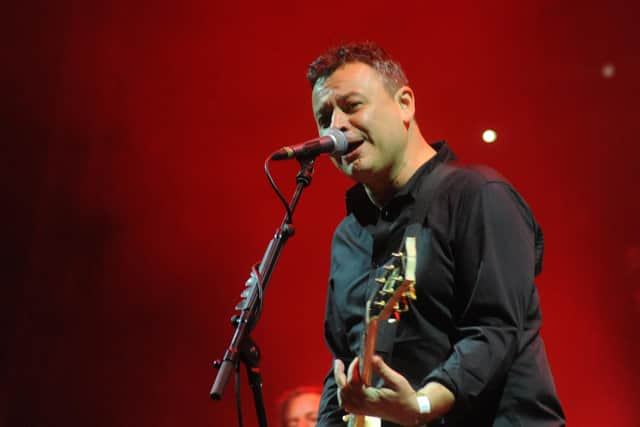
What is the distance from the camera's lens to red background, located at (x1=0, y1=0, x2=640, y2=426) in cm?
402

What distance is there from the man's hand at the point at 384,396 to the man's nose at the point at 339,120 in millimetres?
807

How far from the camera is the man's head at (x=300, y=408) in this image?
388cm

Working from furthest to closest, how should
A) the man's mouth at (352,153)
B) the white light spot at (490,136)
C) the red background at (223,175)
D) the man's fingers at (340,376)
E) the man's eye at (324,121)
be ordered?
the white light spot at (490,136) < the red background at (223,175) < the man's eye at (324,121) < the man's mouth at (352,153) < the man's fingers at (340,376)

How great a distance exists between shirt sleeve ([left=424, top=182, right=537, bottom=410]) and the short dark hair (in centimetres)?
58

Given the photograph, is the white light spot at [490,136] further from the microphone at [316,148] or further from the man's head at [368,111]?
the microphone at [316,148]

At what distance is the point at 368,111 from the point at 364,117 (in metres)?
0.03

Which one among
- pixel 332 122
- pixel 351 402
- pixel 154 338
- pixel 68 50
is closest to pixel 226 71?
pixel 68 50

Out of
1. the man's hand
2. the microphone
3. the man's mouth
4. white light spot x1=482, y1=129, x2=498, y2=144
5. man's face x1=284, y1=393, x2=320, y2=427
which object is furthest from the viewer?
white light spot x1=482, y1=129, x2=498, y2=144

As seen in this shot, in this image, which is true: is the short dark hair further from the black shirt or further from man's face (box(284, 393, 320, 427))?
man's face (box(284, 393, 320, 427))

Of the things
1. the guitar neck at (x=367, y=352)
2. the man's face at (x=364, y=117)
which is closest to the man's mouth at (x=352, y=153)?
the man's face at (x=364, y=117)

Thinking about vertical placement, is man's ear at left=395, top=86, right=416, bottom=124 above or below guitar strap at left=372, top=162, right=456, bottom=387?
above

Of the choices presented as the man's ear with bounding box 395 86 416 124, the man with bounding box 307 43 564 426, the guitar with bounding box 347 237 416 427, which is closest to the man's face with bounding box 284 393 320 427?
the man with bounding box 307 43 564 426

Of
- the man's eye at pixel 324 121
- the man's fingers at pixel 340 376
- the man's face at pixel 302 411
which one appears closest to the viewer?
the man's fingers at pixel 340 376

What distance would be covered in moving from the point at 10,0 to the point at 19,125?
2.34 feet
